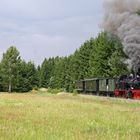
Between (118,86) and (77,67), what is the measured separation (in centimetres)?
5286

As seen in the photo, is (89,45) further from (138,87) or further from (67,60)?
(138,87)

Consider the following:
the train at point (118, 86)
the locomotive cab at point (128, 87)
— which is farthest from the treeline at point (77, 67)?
the locomotive cab at point (128, 87)

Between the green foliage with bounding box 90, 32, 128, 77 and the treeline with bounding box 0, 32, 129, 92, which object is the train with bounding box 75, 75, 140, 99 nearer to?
the treeline with bounding box 0, 32, 129, 92

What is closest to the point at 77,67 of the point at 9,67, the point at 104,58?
the point at 9,67

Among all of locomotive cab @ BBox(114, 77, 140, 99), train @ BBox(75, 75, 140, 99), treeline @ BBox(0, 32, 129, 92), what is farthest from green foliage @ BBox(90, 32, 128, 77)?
locomotive cab @ BBox(114, 77, 140, 99)

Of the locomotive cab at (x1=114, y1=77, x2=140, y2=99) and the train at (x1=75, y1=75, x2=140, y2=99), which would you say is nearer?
the locomotive cab at (x1=114, y1=77, x2=140, y2=99)

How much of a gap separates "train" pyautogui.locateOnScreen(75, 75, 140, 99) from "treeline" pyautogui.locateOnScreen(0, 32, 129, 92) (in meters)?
5.60

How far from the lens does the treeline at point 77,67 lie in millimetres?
68812

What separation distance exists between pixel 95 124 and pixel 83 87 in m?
57.6

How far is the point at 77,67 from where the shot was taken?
96.8 metres

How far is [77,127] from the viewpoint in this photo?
42.7ft

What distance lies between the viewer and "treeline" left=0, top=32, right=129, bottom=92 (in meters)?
68.8

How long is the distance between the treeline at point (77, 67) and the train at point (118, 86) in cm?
560

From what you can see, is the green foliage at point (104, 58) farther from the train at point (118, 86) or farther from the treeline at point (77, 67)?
the train at point (118, 86)
